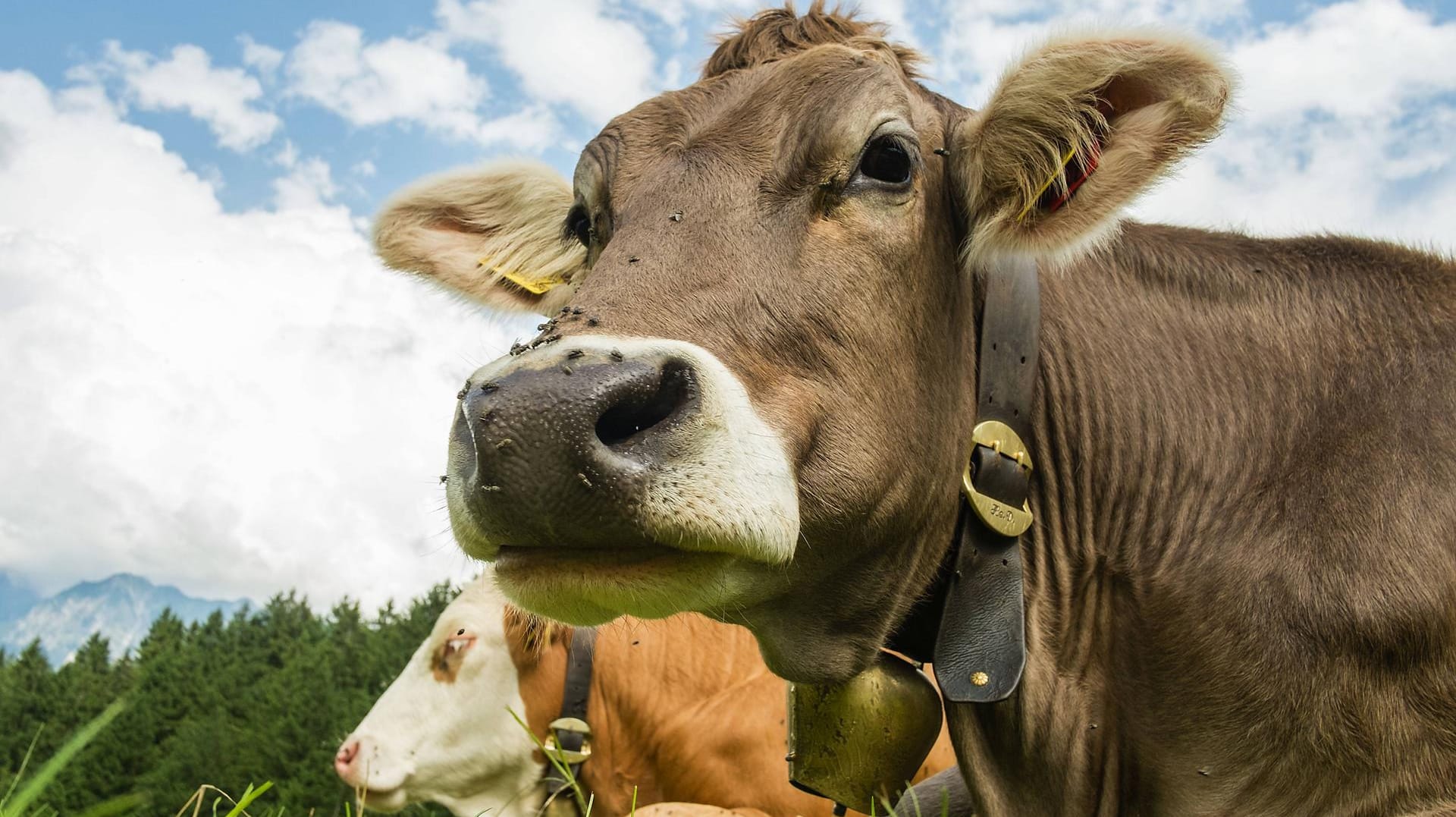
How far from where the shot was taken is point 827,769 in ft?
10.8

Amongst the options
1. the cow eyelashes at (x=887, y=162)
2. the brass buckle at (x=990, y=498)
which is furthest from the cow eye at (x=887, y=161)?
the brass buckle at (x=990, y=498)

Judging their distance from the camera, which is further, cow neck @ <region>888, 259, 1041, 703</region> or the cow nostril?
cow neck @ <region>888, 259, 1041, 703</region>

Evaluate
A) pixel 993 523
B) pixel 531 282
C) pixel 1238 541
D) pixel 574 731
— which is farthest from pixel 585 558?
pixel 574 731

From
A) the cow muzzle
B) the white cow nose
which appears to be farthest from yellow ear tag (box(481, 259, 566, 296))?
the white cow nose

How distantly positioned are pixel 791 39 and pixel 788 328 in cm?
103

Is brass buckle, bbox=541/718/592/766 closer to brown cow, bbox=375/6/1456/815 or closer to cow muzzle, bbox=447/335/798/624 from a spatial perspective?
brown cow, bbox=375/6/1456/815

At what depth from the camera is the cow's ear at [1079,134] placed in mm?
2791

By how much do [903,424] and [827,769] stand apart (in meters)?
1.09

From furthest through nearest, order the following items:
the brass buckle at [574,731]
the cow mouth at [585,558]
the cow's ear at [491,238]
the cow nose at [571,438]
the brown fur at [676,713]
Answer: the brass buckle at [574,731] < the brown fur at [676,713] < the cow's ear at [491,238] < the cow mouth at [585,558] < the cow nose at [571,438]

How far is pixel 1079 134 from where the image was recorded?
2879mm

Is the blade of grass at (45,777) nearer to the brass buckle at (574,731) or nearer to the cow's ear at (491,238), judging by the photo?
the cow's ear at (491,238)

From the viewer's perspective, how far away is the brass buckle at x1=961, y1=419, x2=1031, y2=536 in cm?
296

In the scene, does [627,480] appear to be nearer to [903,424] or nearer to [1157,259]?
[903,424]

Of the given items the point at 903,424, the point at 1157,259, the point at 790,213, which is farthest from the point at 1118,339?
the point at 790,213
